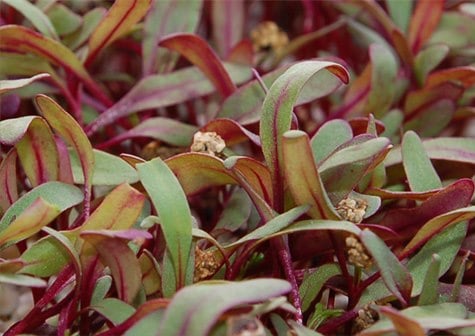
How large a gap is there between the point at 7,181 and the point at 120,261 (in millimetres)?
140

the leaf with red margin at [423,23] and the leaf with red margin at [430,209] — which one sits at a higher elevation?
the leaf with red margin at [423,23]

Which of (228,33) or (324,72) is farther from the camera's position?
(228,33)

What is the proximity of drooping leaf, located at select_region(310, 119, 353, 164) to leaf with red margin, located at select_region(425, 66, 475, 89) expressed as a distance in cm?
19

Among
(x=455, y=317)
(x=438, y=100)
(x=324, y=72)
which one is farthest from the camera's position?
(x=438, y=100)

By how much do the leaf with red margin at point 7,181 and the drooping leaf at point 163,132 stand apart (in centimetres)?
13

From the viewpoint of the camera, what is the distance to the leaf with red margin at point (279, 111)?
0.56 m

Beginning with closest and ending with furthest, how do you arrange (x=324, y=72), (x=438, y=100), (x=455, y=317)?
(x=455, y=317)
(x=324, y=72)
(x=438, y=100)

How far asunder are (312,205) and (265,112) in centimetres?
8

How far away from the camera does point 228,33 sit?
2.94ft

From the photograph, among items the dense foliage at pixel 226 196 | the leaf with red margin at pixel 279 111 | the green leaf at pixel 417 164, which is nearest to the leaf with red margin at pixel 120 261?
the dense foliage at pixel 226 196

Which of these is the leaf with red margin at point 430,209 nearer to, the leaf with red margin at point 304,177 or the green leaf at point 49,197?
the leaf with red margin at point 304,177

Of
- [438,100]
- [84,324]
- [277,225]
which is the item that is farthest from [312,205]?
[438,100]

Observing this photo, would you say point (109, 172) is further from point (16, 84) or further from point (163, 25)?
point (163, 25)

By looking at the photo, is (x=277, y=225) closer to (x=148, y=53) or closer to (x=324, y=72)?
(x=324, y=72)
